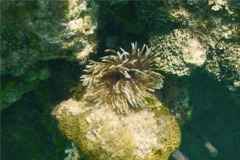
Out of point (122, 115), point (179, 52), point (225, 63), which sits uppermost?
point (179, 52)

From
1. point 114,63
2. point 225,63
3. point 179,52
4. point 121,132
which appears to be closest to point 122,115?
point 121,132

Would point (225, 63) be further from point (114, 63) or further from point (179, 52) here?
point (114, 63)

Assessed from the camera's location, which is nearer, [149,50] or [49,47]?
[49,47]

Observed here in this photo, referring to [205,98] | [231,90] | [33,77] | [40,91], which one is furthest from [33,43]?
[205,98]

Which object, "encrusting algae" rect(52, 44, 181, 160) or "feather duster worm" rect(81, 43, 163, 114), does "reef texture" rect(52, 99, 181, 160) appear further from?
"feather duster worm" rect(81, 43, 163, 114)

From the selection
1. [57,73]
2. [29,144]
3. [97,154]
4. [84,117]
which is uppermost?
[57,73]

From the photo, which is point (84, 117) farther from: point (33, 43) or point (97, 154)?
point (33, 43)

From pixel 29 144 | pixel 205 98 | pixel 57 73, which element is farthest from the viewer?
pixel 205 98
